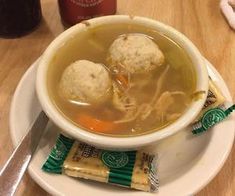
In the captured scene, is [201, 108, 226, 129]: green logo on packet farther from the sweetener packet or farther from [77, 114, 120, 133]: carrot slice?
[77, 114, 120, 133]: carrot slice

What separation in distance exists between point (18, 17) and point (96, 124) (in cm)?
41

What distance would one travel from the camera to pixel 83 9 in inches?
35.8

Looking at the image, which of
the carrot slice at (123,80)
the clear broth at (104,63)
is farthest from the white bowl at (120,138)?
the carrot slice at (123,80)

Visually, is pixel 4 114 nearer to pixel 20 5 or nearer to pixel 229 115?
pixel 20 5

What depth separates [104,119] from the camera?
2.07 ft

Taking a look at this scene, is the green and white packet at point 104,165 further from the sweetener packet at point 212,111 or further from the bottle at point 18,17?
the bottle at point 18,17

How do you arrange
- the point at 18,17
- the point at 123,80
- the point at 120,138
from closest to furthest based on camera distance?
the point at 120,138
the point at 123,80
the point at 18,17

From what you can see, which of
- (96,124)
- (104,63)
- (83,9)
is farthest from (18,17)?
(96,124)

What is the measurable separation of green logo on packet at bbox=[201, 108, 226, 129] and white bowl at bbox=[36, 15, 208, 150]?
1.9 inches

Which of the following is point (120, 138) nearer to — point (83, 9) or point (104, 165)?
point (104, 165)

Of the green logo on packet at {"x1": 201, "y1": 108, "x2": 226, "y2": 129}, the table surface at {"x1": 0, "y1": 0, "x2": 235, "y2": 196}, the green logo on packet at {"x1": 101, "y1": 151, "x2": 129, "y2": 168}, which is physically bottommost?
the table surface at {"x1": 0, "y1": 0, "x2": 235, "y2": 196}

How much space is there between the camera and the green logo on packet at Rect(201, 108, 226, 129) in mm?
652

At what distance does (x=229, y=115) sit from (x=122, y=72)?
0.63 ft

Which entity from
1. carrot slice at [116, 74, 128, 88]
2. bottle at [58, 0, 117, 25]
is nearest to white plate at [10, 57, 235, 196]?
carrot slice at [116, 74, 128, 88]
